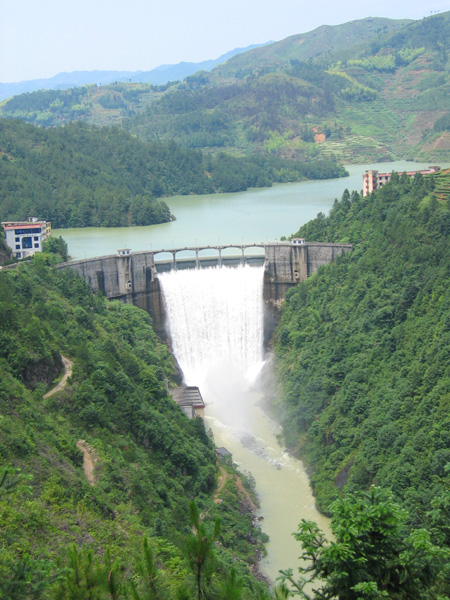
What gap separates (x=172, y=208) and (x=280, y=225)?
12.8 meters

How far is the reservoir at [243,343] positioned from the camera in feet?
74.4

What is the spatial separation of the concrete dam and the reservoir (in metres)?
0.82

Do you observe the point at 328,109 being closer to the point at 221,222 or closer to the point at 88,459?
the point at 221,222

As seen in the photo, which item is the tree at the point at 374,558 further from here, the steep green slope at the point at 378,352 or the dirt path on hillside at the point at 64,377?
the dirt path on hillside at the point at 64,377

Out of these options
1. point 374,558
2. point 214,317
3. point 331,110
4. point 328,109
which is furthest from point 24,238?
point 331,110

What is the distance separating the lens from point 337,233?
3644cm

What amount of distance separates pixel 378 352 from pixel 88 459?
424 inches

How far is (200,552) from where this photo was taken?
8469 mm

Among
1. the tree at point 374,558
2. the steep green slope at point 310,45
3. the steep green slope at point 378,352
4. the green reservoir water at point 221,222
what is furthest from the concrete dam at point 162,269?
the steep green slope at point 310,45

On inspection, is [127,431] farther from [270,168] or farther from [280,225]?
[270,168]

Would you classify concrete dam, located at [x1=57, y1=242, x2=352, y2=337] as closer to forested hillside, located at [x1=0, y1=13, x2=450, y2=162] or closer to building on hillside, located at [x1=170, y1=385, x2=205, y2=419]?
building on hillside, located at [x1=170, y1=385, x2=205, y2=419]

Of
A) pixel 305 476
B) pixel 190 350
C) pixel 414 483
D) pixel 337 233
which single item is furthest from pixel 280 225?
pixel 414 483

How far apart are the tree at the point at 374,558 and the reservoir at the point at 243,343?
32.5 feet

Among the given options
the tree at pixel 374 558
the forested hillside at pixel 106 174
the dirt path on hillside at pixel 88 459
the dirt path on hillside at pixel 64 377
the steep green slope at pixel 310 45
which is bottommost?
the dirt path on hillside at pixel 88 459
